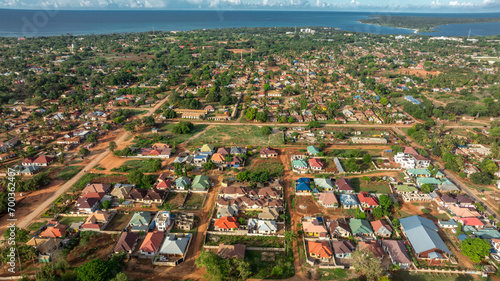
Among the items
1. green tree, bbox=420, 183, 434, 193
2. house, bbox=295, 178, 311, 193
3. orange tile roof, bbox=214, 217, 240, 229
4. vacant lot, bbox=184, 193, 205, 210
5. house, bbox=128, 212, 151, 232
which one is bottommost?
green tree, bbox=420, 183, 434, 193

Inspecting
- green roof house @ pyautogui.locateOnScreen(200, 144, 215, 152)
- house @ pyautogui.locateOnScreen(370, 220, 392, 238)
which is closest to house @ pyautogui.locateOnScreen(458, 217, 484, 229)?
house @ pyautogui.locateOnScreen(370, 220, 392, 238)

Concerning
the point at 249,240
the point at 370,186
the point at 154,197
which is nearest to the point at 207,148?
the point at 154,197

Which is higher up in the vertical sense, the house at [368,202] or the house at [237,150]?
the house at [237,150]

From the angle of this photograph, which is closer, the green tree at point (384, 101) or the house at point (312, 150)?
the house at point (312, 150)

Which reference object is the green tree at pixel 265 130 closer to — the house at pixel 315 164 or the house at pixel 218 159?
the house at pixel 218 159

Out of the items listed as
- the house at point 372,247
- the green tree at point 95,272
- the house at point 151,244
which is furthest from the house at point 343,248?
the green tree at point 95,272

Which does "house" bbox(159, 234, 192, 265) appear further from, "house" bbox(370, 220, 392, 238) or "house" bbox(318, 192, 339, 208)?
"house" bbox(370, 220, 392, 238)

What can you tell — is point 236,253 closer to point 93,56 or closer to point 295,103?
point 295,103
